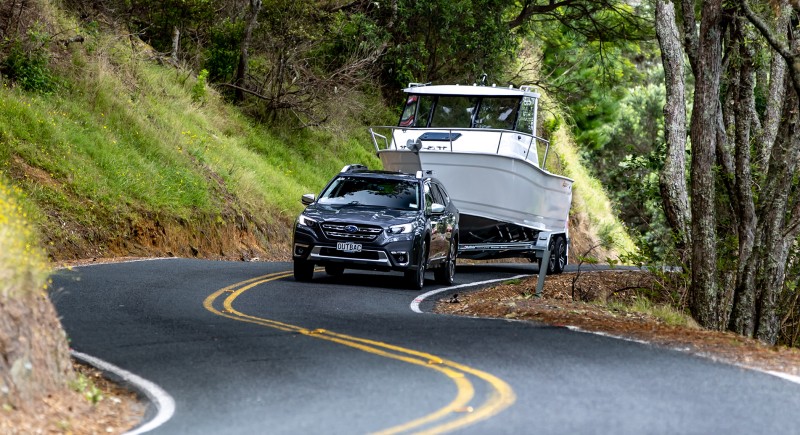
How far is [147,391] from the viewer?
9414 millimetres

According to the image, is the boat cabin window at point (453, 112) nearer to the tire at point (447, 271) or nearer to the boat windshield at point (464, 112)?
the boat windshield at point (464, 112)

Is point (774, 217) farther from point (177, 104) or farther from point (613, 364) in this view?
point (177, 104)

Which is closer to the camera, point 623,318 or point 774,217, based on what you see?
point 623,318

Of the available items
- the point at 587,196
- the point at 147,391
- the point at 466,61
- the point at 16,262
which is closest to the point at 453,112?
the point at 466,61

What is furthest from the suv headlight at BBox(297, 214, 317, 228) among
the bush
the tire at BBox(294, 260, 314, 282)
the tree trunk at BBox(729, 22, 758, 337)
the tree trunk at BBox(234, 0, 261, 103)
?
the tree trunk at BBox(234, 0, 261, 103)

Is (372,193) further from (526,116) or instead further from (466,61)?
(466,61)

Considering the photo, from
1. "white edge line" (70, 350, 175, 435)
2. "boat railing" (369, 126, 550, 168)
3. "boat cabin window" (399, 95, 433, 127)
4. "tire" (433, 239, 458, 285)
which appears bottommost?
"white edge line" (70, 350, 175, 435)

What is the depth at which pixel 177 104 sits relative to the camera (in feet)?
105

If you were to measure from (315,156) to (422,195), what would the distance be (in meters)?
17.4

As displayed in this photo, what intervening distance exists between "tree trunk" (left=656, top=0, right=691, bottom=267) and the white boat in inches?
152

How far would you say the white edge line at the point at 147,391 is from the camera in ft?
27.2

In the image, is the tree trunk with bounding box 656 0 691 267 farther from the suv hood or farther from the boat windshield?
the boat windshield

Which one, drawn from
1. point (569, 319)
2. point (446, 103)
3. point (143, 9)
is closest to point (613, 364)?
point (569, 319)

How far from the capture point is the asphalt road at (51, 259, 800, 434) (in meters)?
8.19
